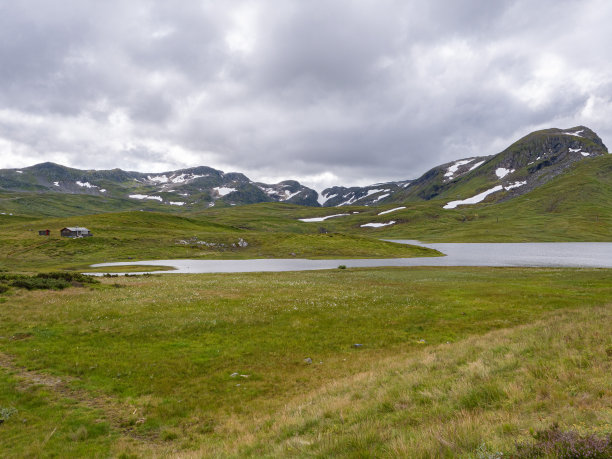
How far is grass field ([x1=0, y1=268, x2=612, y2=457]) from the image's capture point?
8266mm

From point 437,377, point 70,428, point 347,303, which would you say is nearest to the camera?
point 70,428

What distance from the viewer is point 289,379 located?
53.9ft

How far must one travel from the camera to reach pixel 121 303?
30.6 m

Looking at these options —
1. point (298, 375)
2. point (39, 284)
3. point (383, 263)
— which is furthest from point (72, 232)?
point (298, 375)

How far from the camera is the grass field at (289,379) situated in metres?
8.27

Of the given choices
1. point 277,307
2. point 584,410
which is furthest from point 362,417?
point 277,307

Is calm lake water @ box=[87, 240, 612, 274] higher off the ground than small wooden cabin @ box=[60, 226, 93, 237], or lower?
lower

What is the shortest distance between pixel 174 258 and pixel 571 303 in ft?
366

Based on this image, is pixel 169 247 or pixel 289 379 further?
pixel 169 247

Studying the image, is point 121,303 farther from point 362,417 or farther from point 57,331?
point 362,417

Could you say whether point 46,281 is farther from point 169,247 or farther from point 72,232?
point 72,232

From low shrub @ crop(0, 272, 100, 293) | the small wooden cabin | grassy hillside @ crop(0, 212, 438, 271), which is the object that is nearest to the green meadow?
low shrub @ crop(0, 272, 100, 293)

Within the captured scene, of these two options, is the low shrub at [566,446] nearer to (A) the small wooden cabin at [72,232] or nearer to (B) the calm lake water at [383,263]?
(B) the calm lake water at [383,263]

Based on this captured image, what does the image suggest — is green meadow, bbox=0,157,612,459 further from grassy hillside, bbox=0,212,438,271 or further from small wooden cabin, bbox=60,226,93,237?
small wooden cabin, bbox=60,226,93,237
